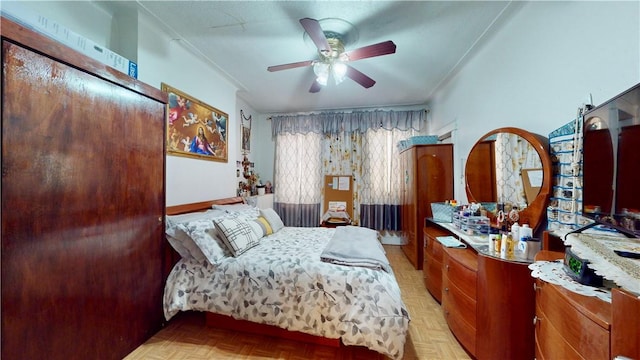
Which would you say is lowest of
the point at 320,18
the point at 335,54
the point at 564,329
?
the point at 564,329

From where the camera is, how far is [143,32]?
192cm

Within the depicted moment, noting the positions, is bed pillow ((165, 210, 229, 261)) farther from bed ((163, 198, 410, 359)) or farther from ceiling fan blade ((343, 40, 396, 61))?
ceiling fan blade ((343, 40, 396, 61))

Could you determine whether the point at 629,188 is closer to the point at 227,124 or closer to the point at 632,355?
the point at 632,355

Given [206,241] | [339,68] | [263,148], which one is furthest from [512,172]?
[263,148]

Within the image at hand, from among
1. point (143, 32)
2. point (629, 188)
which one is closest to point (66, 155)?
point (143, 32)

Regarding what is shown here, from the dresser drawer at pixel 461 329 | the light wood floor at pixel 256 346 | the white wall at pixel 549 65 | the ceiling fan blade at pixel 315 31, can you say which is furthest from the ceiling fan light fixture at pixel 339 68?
the light wood floor at pixel 256 346

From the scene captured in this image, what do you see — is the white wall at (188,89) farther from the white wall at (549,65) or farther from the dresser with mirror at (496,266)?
the white wall at (549,65)

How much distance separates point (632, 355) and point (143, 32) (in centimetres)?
315

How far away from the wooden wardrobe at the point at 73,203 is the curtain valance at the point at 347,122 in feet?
8.92

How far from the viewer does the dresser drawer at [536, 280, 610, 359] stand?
675 millimetres

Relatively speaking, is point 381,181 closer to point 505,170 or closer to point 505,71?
point 505,170

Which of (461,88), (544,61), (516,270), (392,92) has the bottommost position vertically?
(516,270)

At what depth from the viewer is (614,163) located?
92 cm

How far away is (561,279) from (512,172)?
1227 mm
